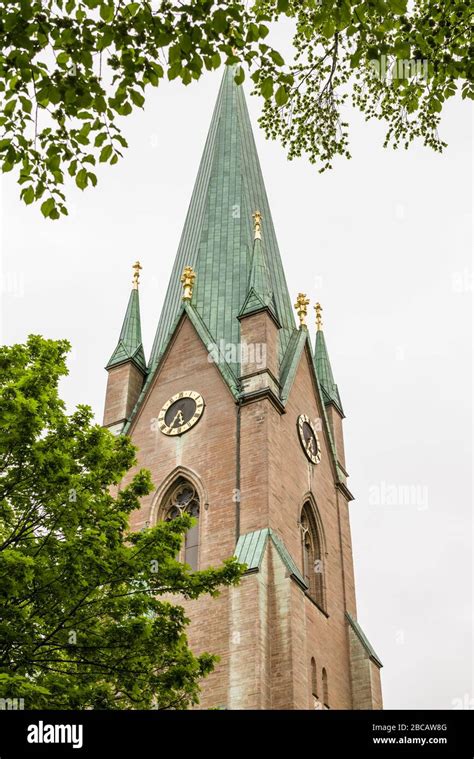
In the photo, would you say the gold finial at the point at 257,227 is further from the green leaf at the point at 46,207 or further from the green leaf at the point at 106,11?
the green leaf at the point at 106,11

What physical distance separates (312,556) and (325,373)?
33.7 feet

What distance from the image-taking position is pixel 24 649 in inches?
542

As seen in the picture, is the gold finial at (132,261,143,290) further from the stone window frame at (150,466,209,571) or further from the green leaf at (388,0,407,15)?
the green leaf at (388,0,407,15)

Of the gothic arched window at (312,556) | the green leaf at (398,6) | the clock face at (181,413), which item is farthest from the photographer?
the clock face at (181,413)

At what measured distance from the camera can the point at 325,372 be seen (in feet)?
135

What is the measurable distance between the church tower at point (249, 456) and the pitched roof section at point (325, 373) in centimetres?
7

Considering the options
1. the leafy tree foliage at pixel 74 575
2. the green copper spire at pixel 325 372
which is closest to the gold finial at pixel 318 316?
the green copper spire at pixel 325 372

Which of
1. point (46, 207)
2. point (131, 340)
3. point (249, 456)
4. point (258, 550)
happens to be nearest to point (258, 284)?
point (131, 340)

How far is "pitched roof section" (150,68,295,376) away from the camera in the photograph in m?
37.8

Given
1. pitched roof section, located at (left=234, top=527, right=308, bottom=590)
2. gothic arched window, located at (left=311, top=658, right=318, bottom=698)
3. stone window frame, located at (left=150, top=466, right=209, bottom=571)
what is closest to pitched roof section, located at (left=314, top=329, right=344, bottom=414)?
stone window frame, located at (left=150, top=466, right=209, bottom=571)

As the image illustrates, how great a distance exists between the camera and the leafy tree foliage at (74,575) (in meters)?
14.0

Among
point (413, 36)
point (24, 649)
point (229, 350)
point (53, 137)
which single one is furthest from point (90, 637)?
point (229, 350)

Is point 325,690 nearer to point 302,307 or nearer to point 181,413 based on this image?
point 181,413
